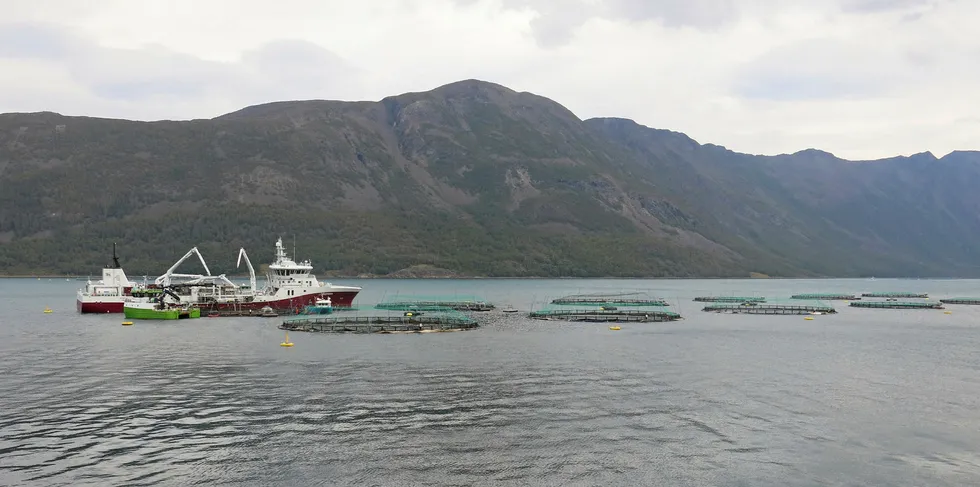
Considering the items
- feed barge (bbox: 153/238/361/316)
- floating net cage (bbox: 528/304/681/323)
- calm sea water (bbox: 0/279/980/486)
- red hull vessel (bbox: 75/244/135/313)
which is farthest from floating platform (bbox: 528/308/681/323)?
red hull vessel (bbox: 75/244/135/313)

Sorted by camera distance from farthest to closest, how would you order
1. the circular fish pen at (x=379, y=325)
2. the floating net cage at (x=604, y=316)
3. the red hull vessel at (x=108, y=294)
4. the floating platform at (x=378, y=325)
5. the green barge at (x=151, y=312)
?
the red hull vessel at (x=108, y=294), the floating net cage at (x=604, y=316), the green barge at (x=151, y=312), the circular fish pen at (x=379, y=325), the floating platform at (x=378, y=325)

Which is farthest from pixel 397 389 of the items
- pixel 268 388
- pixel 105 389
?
pixel 105 389

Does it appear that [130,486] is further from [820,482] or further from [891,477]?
[891,477]

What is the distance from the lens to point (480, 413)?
205ft

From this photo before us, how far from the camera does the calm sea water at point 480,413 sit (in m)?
47.3

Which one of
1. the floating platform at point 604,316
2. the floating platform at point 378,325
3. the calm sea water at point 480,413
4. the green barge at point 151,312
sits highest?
the green barge at point 151,312

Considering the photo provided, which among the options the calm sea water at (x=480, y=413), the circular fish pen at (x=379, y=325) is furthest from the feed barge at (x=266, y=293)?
the calm sea water at (x=480, y=413)

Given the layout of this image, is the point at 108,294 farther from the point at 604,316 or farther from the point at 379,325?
the point at 604,316

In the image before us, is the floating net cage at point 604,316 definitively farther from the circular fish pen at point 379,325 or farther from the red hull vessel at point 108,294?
the red hull vessel at point 108,294

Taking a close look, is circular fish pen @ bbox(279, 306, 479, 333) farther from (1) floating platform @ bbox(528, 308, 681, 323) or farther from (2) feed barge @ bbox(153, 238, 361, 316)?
(2) feed barge @ bbox(153, 238, 361, 316)

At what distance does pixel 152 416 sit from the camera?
6038 centimetres

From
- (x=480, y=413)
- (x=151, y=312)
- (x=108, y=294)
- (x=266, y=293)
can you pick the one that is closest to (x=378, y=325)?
(x=266, y=293)

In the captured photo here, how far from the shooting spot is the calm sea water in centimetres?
4731

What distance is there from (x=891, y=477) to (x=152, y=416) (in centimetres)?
5656
